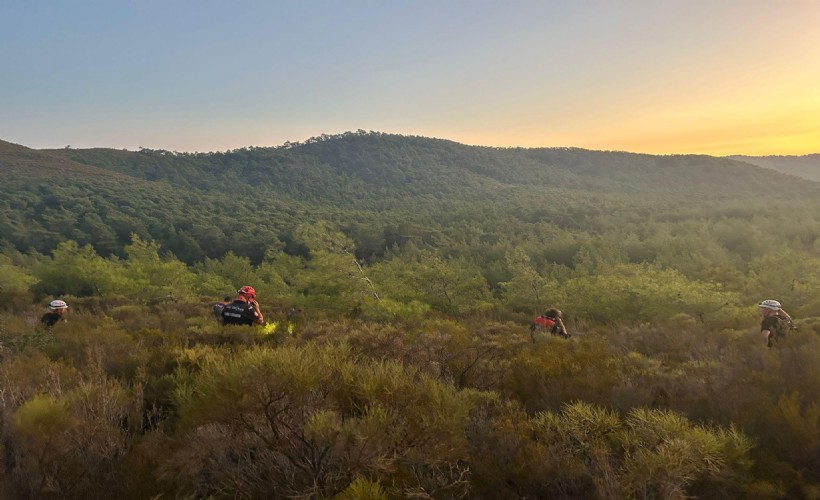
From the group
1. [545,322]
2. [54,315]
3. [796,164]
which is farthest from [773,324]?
[796,164]

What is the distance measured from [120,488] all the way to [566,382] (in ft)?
14.5

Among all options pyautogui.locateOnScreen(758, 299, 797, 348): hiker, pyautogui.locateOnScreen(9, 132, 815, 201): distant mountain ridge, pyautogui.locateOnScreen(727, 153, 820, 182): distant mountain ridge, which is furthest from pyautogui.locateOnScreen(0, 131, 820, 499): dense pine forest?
pyautogui.locateOnScreen(727, 153, 820, 182): distant mountain ridge

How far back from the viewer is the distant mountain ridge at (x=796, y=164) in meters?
179

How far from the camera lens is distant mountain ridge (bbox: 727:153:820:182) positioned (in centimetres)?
17875

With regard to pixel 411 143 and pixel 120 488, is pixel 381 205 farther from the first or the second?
pixel 120 488

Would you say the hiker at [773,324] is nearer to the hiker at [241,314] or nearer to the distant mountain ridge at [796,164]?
the hiker at [241,314]

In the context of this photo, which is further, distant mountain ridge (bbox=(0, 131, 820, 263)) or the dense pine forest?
distant mountain ridge (bbox=(0, 131, 820, 263))

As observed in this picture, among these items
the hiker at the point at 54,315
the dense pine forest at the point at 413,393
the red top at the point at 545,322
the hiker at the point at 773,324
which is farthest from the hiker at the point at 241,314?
the hiker at the point at 773,324

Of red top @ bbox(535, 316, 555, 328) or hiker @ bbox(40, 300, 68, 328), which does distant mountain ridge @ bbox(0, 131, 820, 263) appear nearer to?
red top @ bbox(535, 316, 555, 328)

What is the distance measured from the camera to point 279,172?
130500 mm

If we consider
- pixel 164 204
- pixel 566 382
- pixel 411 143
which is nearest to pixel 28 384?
pixel 566 382

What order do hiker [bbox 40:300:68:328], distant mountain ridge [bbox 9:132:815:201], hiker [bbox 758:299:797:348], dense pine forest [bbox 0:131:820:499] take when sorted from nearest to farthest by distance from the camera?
1. dense pine forest [bbox 0:131:820:499]
2. hiker [bbox 758:299:797:348]
3. hiker [bbox 40:300:68:328]
4. distant mountain ridge [bbox 9:132:815:201]

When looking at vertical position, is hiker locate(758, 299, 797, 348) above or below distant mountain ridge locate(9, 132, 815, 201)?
below

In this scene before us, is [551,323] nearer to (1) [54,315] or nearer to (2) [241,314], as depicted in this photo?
(2) [241,314]
